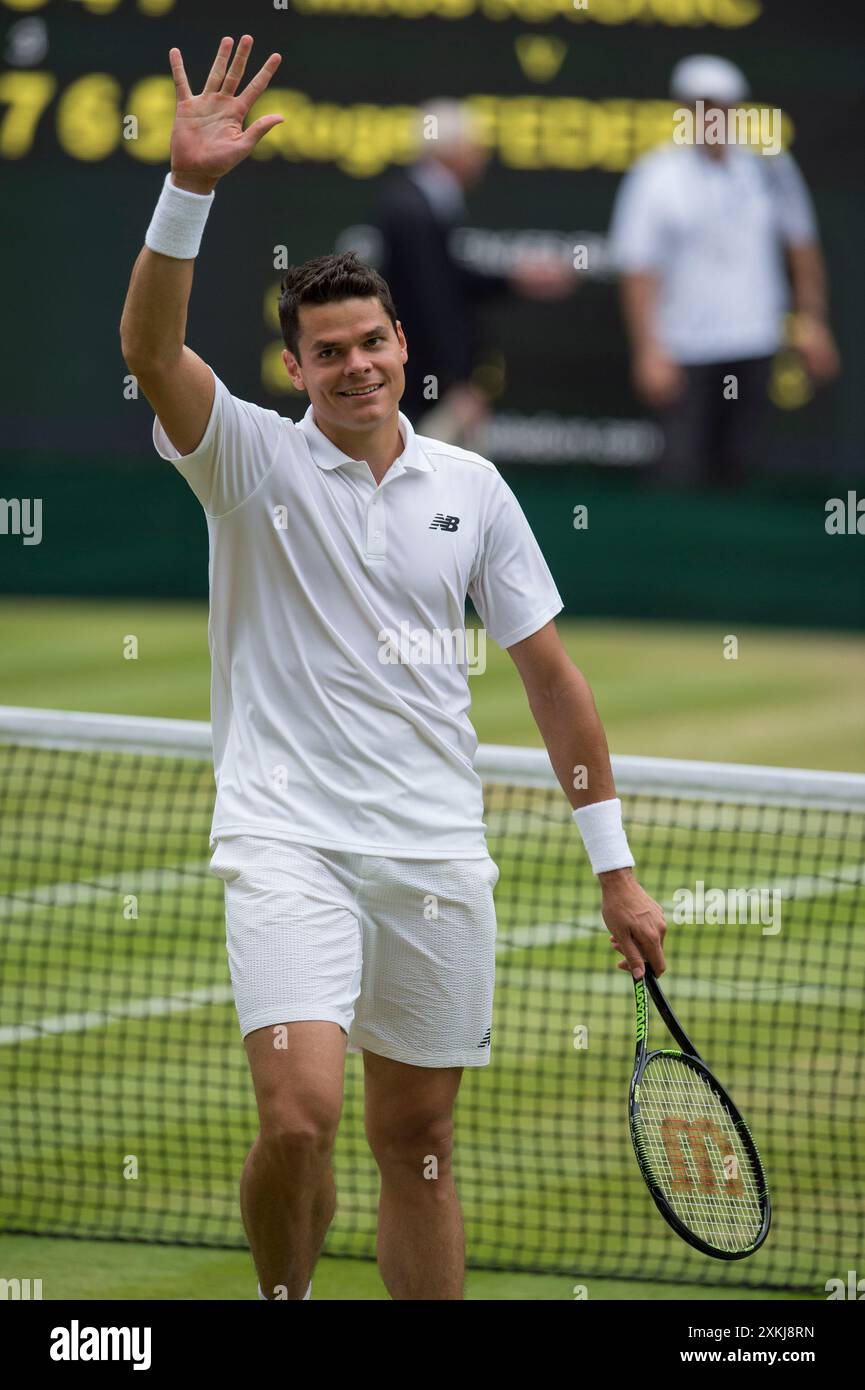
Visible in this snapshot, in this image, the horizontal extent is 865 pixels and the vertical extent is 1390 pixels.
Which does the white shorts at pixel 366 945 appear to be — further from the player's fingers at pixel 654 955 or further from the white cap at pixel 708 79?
the white cap at pixel 708 79

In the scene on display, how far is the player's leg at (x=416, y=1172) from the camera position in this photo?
4531mm

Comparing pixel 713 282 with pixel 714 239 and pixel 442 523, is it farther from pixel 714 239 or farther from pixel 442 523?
pixel 442 523

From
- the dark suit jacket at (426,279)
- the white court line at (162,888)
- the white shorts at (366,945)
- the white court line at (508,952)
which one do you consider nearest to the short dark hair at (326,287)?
the white shorts at (366,945)

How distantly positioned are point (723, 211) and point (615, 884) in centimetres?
1007

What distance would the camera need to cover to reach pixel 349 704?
445cm

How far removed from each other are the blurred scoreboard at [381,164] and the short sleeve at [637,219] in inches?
4.2

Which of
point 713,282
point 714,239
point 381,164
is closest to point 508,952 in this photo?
point 381,164

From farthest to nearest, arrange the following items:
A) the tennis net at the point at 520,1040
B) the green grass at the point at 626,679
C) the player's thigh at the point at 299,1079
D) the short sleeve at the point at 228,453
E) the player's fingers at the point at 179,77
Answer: the green grass at the point at 626,679 → the tennis net at the point at 520,1040 → the short sleeve at the point at 228,453 → the player's fingers at the point at 179,77 → the player's thigh at the point at 299,1079

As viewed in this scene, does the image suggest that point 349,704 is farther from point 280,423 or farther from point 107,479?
point 107,479

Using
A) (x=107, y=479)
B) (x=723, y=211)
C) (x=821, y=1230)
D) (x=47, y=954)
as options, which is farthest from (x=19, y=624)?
(x=821, y=1230)

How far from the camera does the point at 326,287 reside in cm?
447

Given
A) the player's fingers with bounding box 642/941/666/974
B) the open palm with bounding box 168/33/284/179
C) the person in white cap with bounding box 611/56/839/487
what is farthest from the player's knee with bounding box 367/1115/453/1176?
the person in white cap with bounding box 611/56/839/487
